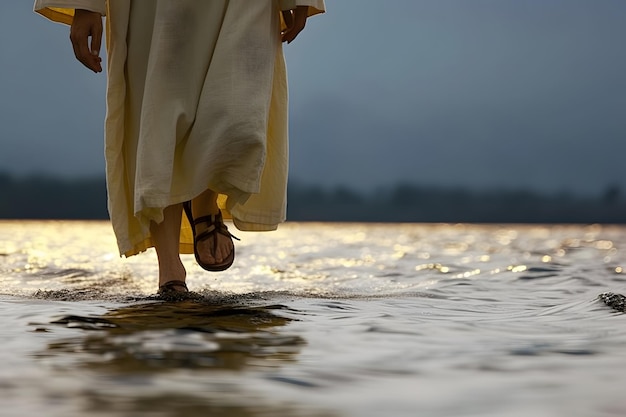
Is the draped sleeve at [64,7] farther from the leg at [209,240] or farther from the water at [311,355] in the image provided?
the water at [311,355]

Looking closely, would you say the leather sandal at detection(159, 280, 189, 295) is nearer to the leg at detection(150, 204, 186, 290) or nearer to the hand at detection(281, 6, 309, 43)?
the leg at detection(150, 204, 186, 290)

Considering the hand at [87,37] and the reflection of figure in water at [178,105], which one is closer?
the reflection of figure in water at [178,105]

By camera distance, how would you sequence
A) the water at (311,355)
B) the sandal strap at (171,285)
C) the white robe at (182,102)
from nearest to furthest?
the water at (311,355) < the white robe at (182,102) < the sandal strap at (171,285)

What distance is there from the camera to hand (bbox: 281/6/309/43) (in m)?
3.07

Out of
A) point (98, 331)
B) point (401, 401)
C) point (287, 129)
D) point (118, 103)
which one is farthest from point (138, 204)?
point (401, 401)

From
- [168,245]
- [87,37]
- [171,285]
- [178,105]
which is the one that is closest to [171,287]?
[171,285]

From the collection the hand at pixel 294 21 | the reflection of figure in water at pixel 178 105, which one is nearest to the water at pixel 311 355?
the reflection of figure in water at pixel 178 105

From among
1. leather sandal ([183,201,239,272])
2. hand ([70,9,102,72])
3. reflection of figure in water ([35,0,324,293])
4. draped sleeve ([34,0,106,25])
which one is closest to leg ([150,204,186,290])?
reflection of figure in water ([35,0,324,293])

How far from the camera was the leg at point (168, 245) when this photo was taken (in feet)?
9.46

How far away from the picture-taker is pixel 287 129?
312 cm

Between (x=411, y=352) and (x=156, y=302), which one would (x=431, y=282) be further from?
(x=411, y=352)

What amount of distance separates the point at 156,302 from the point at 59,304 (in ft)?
0.98

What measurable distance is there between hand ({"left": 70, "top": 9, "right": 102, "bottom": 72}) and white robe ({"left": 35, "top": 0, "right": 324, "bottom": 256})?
48 millimetres

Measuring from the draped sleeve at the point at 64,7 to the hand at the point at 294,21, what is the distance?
69 centimetres
